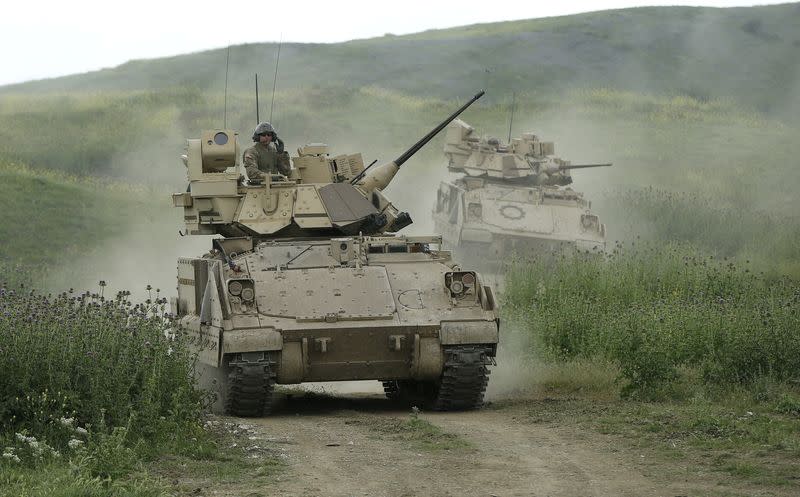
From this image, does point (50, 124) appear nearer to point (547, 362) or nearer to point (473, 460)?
point (547, 362)

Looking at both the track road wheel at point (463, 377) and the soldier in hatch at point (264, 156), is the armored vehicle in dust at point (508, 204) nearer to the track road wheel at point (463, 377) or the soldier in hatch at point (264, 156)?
the soldier in hatch at point (264, 156)

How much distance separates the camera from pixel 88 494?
9703 mm

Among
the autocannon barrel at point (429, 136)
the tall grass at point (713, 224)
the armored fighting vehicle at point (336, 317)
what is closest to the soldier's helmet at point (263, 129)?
the armored fighting vehicle at point (336, 317)

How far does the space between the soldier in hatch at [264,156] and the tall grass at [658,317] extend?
11.4 ft

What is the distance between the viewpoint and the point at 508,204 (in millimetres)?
28688

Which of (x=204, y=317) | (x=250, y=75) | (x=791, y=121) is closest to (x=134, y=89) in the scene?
(x=250, y=75)

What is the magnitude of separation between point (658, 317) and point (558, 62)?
40.7 metres

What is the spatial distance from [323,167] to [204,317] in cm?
364

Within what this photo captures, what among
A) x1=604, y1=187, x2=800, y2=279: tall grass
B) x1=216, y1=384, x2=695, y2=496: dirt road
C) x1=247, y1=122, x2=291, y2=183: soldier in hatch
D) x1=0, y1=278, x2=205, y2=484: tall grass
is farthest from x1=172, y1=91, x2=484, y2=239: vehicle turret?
x1=604, y1=187, x2=800, y2=279: tall grass

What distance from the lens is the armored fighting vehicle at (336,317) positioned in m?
14.4

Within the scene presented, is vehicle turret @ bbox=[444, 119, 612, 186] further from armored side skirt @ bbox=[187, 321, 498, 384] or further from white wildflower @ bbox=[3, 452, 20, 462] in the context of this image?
white wildflower @ bbox=[3, 452, 20, 462]

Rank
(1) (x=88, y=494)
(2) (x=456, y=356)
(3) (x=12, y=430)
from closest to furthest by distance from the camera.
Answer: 1. (1) (x=88, y=494)
2. (3) (x=12, y=430)
3. (2) (x=456, y=356)

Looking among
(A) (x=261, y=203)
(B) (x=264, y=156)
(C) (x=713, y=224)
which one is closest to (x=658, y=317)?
(A) (x=261, y=203)

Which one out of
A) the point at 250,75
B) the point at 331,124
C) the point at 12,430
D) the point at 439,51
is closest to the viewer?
the point at 12,430
